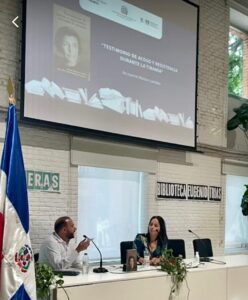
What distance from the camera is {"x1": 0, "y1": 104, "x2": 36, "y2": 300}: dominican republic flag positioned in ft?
8.38

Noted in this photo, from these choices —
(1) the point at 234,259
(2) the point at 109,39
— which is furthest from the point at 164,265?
(2) the point at 109,39

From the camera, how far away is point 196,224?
7328mm

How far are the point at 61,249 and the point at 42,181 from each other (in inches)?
46.8

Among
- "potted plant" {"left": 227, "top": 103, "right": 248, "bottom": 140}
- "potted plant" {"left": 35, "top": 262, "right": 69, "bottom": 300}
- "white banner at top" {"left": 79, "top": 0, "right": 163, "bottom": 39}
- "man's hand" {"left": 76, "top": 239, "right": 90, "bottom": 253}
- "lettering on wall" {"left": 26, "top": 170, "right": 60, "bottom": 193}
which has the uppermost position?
"white banner at top" {"left": 79, "top": 0, "right": 163, "bottom": 39}

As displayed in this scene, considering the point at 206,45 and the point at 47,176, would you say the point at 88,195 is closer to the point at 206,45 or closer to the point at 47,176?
the point at 47,176

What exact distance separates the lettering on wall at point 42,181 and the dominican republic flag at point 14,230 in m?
2.55


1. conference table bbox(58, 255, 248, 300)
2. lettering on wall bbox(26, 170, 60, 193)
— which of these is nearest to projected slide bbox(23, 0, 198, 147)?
lettering on wall bbox(26, 170, 60, 193)

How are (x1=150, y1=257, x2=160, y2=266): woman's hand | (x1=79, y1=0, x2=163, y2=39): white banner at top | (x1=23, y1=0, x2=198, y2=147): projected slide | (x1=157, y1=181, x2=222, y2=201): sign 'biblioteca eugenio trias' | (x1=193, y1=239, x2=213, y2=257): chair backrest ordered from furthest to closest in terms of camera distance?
(x1=157, y1=181, x2=222, y2=201): sign 'biblioteca eugenio trias' → (x1=193, y1=239, x2=213, y2=257): chair backrest → (x1=79, y1=0, x2=163, y2=39): white banner at top → (x1=23, y1=0, x2=198, y2=147): projected slide → (x1=150, y1=257, x2=160, y2=266): woman's hand

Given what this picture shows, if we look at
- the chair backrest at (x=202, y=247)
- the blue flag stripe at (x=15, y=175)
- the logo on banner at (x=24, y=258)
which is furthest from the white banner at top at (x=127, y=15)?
the logo on banner at (x=24, y=258)

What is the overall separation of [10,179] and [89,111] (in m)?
3.04

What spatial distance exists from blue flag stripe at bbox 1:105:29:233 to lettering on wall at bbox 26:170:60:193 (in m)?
2.54

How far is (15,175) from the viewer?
2.66 metres

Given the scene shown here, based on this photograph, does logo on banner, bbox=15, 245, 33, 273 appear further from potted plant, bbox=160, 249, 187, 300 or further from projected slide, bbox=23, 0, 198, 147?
projected slide, bbox=23, 0, 198, 147

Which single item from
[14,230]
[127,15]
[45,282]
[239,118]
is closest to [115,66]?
[127,15]
